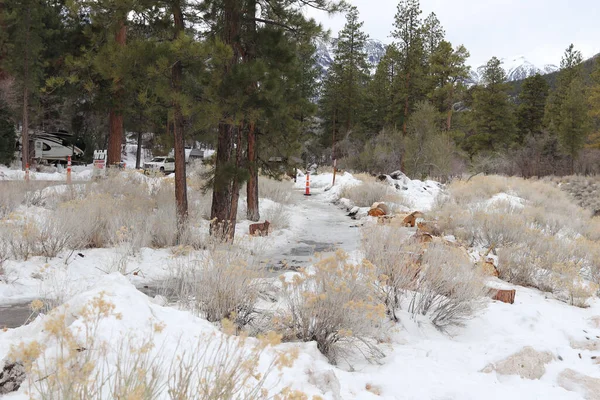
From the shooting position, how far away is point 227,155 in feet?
28.0

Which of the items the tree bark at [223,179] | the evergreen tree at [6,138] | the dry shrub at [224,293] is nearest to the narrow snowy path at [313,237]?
the tree bark at [223,179]

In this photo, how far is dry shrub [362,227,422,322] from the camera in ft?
15.8

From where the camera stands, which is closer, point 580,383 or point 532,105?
point 580,383

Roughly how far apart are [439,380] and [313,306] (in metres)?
Result: 1.13

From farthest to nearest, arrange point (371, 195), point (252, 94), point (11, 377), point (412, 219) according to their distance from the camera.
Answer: point (371, 195), point (412, 219), point (252, 94), point (11, 377)

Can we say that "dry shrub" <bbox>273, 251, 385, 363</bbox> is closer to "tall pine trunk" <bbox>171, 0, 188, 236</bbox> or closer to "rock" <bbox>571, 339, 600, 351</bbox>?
"rock" <bbox>571, 339, 600, 351</bbox>

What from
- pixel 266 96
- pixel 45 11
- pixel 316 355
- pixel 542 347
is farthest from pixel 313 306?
pixel 45 11

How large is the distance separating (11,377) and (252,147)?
348 inches

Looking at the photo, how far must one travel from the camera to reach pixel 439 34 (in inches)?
1639

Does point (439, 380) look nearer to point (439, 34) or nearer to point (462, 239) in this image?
point (462, 239)

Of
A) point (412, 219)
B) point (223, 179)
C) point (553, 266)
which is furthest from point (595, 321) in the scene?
point (412, 219)

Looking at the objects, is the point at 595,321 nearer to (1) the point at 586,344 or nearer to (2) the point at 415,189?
(1) the point at 586,344

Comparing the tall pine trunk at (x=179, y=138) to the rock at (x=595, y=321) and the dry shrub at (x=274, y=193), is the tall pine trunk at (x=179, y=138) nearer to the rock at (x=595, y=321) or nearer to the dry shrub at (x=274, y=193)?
the rock at (x=595, y=321)

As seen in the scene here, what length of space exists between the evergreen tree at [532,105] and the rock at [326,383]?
53.1 meters
